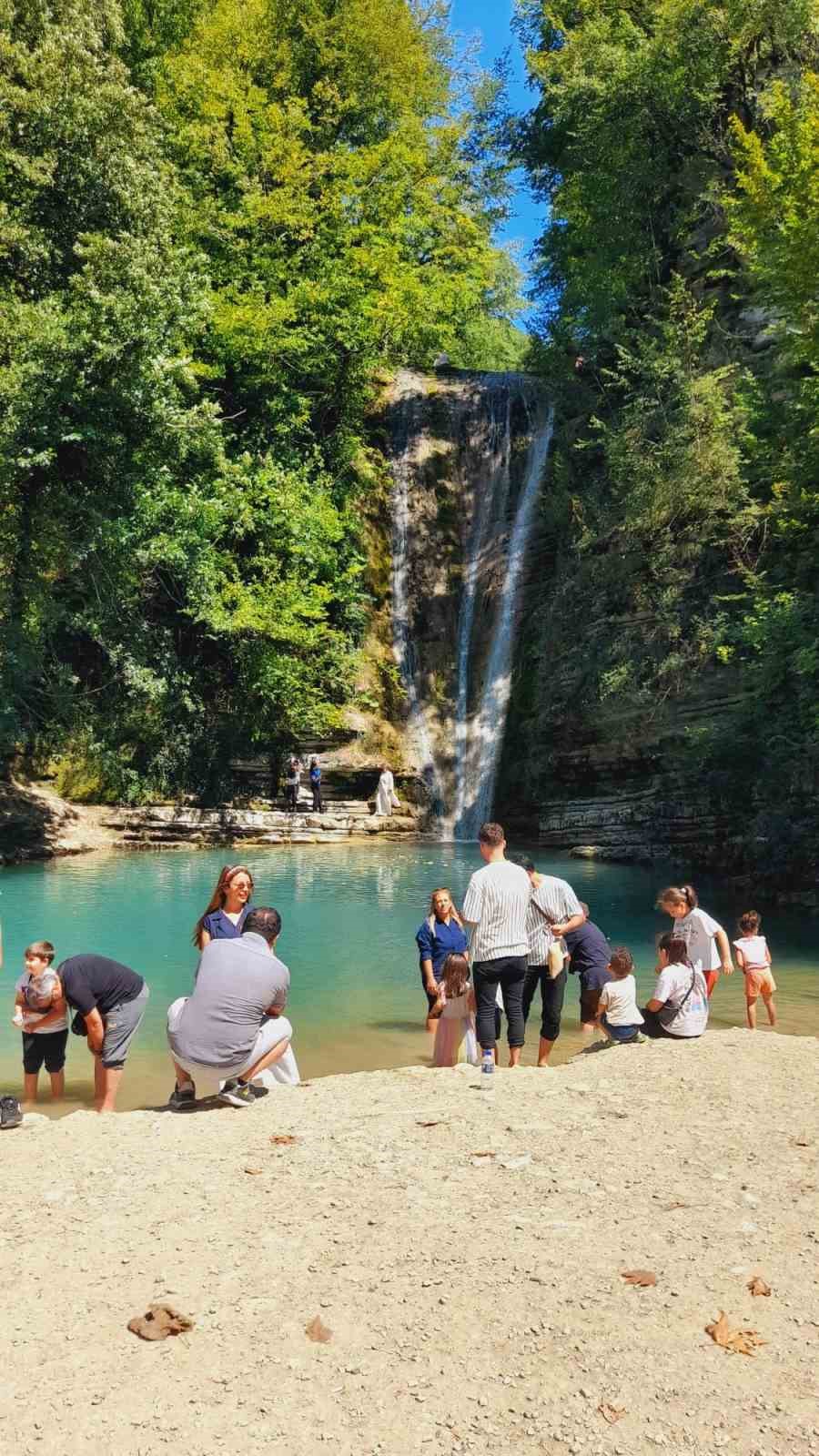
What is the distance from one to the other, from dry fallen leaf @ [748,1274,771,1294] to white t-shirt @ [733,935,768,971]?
570cm

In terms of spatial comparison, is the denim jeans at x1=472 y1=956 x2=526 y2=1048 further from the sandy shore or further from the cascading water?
the cascading water

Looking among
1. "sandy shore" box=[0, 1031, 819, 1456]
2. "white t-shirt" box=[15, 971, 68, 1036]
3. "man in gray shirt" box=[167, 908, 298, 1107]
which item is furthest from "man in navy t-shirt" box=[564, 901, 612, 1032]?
"white t-shirt" box=[15, 971, 68, 1036]

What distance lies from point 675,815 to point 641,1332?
60.7 feet

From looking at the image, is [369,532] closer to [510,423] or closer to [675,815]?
[510,423]

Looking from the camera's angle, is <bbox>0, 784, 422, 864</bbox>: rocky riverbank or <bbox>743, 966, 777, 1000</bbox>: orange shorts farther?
<bbox>0, 784, 422, 864</bbox>: rocky riverbank

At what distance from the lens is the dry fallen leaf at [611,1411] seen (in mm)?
3181

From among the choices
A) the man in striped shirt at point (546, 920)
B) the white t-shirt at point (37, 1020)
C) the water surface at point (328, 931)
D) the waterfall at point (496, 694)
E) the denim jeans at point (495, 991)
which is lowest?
the water surface at point (328, 931)

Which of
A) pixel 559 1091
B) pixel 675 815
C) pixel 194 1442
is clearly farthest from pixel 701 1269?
pixel 675 815

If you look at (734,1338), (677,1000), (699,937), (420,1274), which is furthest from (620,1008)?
(734,1338)

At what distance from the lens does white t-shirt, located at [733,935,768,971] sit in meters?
9.50

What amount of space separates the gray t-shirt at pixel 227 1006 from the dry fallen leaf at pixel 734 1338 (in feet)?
10.8

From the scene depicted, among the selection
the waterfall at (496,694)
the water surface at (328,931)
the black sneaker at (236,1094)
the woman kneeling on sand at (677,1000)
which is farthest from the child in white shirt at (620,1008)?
the waterfall at (496,694)

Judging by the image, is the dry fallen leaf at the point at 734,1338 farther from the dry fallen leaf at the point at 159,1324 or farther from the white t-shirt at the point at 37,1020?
the white t-shirt at the point at 37,1020

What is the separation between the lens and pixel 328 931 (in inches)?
575
